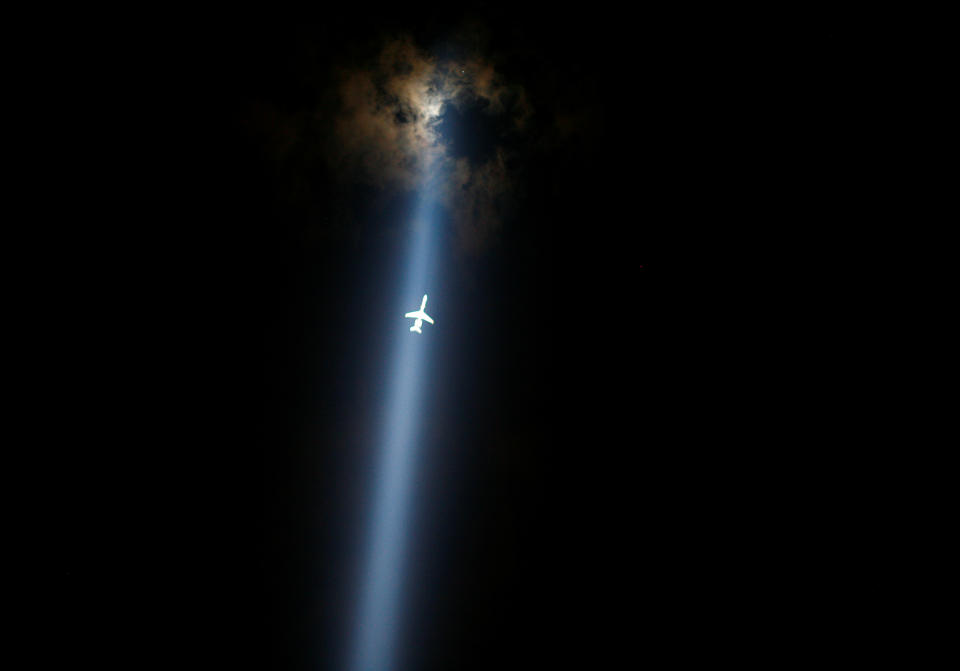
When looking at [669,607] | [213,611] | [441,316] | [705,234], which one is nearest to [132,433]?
[213,611]

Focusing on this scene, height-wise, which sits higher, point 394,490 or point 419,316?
point 419,316

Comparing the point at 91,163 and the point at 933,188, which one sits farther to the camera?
the point at 91,163

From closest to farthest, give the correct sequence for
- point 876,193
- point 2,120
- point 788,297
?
point 2,120 < point 876,193 < point 788,297

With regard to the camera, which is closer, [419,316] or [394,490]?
[419,316]

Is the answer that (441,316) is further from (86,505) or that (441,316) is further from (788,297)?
(86,505)

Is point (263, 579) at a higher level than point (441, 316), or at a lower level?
lower

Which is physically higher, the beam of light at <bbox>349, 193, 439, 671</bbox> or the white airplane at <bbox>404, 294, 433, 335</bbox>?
the white airplane at <bbox>404, 294, 433, 335</bbox>

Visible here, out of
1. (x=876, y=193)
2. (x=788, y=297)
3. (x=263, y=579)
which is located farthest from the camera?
(x=263, y=579)

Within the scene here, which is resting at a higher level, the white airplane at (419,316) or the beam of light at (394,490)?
the white airplane at (419,316)
